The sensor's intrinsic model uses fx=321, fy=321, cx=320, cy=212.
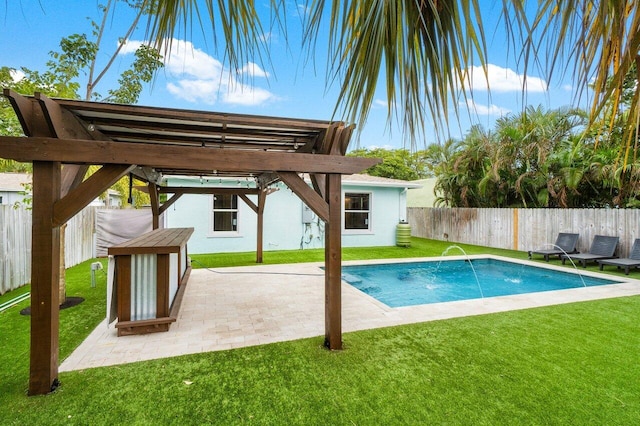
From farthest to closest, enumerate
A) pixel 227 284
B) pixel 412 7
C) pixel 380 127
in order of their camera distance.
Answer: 1. pixel 227 284
2. pixel 380 127
3. pixel 412 7

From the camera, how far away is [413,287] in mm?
8047

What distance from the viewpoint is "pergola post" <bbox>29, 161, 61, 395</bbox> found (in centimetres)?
298

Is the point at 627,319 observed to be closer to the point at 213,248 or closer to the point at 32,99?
the point at 32,99

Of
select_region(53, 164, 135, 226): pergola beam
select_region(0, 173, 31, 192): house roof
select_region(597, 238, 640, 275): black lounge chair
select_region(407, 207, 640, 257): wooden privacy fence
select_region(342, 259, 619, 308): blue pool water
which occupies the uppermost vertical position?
select_region(0, 173, 31, 192): house roof

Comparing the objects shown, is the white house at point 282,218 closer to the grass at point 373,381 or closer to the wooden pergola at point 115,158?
the grass at point 373,381

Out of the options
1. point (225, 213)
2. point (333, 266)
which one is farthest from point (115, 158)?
point (225, 213)

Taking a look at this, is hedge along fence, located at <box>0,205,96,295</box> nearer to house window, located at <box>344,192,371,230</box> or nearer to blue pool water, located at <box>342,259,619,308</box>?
blue pool water, located at <box>342,259,619,308</box>

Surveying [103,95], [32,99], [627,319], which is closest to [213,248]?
[103,95]

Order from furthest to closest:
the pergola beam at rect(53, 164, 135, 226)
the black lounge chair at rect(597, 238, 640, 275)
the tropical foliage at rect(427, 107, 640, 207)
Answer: the tropical foliage at rect(427, 107, 640, 207)
the black lounge chair at rect(597, 238, 640, 275)
the pergola beam at rect(53, 164, 135, 226)

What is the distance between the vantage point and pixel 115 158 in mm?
3203

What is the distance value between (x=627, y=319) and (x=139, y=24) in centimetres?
701

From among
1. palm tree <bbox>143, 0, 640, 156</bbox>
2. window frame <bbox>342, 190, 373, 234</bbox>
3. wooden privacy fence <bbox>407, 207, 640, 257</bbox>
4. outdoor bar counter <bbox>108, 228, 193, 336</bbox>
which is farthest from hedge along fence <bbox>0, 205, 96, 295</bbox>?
wooden privacy fence <bbox>407, 207, 640, 257</bbox>

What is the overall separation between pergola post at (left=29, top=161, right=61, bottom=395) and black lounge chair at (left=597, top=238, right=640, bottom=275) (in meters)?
11.6

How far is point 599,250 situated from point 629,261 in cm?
112
